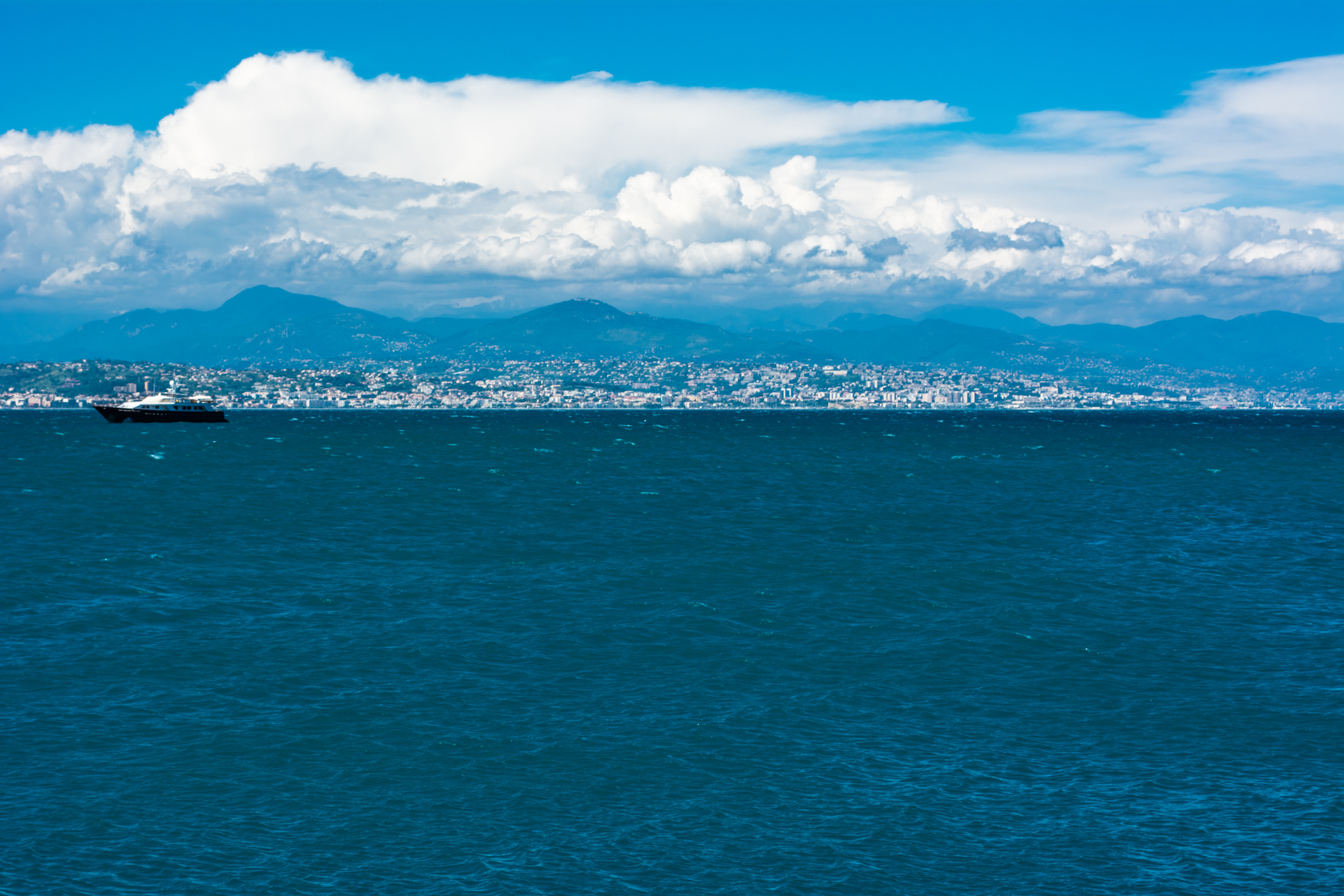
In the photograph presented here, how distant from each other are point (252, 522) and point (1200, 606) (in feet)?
232

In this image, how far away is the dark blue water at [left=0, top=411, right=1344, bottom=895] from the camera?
91.7 feet

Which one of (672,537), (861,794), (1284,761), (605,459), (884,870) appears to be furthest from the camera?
Result: (605,459)

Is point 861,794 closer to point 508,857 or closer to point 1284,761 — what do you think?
point 508,857

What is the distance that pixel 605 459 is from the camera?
166500 millimetres

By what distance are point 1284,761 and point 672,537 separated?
5068 cm

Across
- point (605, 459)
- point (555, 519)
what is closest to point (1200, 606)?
point (555, 519)

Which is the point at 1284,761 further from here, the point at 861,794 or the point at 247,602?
the point at 247,602

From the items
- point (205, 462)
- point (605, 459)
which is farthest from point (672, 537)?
point (205, 462)

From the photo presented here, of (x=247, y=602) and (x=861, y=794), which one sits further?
(x=247, y=602)

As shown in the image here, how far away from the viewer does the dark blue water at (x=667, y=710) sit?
91.7 feet

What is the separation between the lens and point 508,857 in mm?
27906

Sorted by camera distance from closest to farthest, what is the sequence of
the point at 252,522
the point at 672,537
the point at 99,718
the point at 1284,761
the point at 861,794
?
the point at 861,794 < the point at 1284,761 < the point at 99,718 < the point at 672,537 < the point at 252,522

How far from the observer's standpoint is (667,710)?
129 feet

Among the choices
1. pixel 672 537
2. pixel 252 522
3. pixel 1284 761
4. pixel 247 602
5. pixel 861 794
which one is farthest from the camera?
pixel 252 522
